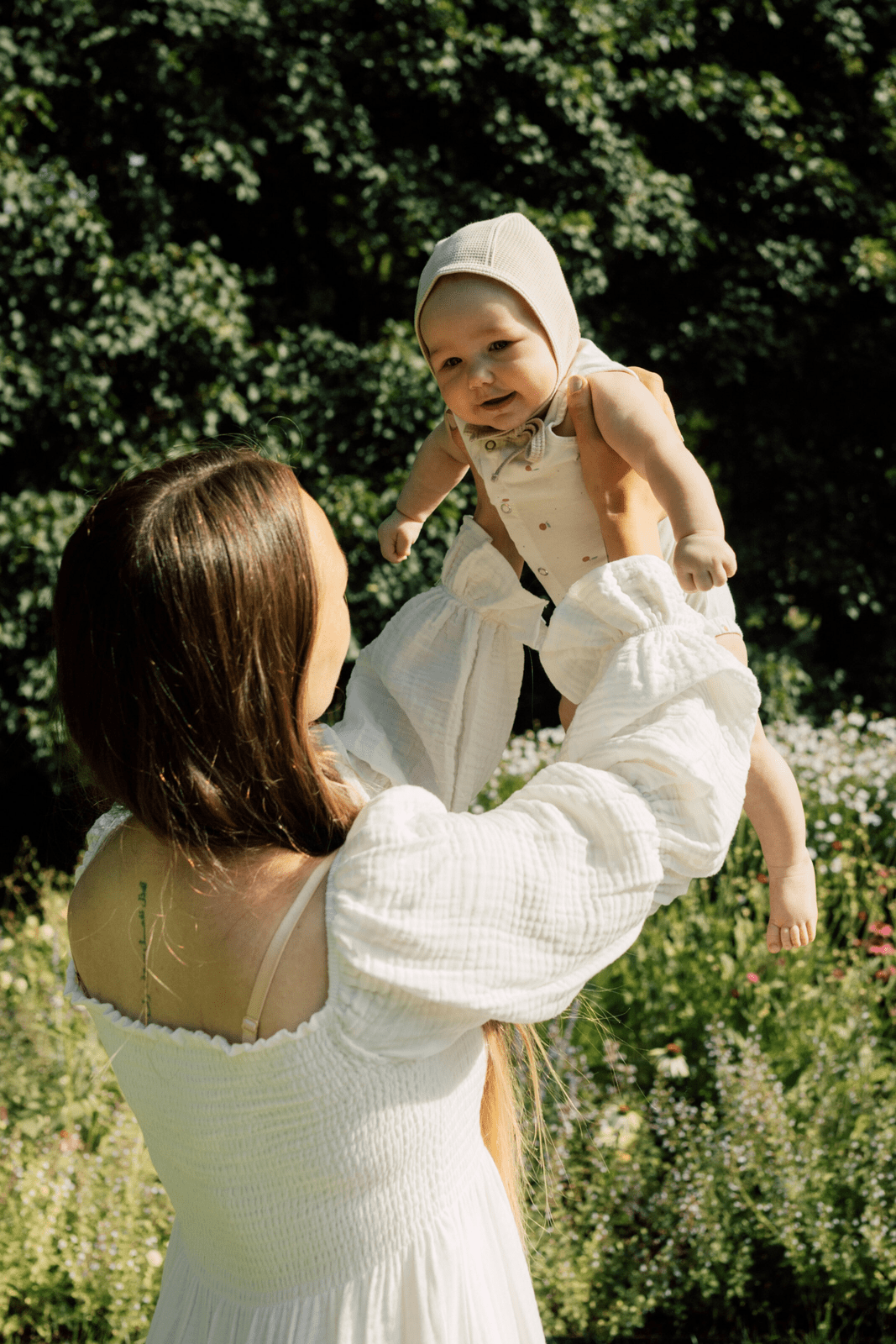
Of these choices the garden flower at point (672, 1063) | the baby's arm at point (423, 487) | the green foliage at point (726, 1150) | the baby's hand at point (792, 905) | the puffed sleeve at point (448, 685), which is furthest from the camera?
the garden flower at point (672, 1063)

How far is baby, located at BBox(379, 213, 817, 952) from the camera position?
1.67m

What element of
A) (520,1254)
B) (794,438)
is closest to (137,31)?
(794,438)

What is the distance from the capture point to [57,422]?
18.1 feet

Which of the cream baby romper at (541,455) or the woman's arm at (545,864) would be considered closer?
the woman's arm at (545,864)

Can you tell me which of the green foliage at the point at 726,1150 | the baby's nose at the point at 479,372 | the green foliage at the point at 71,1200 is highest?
the baby's nose at the point at 479,372

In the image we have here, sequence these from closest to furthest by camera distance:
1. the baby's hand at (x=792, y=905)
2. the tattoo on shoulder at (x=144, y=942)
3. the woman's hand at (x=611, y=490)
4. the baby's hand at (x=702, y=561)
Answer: the tattoo on shoulder at (x=144, y=942), the baby's hand at (x=702, y=561), the woman's hand at (x=611, y=490), the baby's hand at (x=792, y=905)

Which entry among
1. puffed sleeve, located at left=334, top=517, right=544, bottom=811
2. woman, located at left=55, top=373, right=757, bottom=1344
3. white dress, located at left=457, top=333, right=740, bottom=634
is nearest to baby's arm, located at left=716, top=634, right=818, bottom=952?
white dress, located at left=457, top=333, right=740, bottom=634

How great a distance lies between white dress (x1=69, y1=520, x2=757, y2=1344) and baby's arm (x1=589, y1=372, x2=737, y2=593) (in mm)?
100

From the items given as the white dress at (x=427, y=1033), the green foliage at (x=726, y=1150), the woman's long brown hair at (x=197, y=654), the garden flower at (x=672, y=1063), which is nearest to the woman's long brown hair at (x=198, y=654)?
the woman's long brown hair at (x=197, y=654)

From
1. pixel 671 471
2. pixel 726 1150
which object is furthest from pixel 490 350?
pixel 726 1150

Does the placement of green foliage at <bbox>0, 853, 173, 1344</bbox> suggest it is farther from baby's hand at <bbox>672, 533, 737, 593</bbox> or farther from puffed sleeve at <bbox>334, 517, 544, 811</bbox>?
baby's hand at <bbox>672, 533, 737, 593</bbox>

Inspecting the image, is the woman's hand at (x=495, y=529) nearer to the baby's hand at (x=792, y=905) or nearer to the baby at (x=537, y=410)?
the baby at (x=537, y=410)

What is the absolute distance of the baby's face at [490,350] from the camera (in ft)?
5.50

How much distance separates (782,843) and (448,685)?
0.61 m
